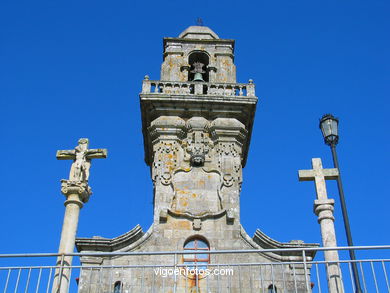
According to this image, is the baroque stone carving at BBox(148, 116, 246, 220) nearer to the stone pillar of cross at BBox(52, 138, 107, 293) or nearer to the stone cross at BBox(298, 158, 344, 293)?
the stone pillar of cross at BBox(52, 138, 107, 293)

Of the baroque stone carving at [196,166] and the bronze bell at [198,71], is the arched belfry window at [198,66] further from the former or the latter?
the baroque stone carving at [196,166]

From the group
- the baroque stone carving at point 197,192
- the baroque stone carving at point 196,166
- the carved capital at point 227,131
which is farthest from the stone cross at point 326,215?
the carved capital at point 227,131

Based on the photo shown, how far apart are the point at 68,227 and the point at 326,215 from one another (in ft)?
17.0

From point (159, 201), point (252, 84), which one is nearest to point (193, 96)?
point (252, 84)

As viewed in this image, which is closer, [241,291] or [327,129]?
[327,129]

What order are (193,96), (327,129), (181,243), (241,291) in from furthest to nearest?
(193,96)
(181,243)
(241,291)
(327,129)

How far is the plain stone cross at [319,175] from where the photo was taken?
37.7 feet

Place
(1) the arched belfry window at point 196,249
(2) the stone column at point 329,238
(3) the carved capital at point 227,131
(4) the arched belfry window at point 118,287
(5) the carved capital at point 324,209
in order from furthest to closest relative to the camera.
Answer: (3) the carved capital at point 227,131, (1) the arched belfry window at point 196,249, (4) the arched belfry window at point 118,287, (5) the carved capital at point 324,209, (2) the stone column at point 329,238

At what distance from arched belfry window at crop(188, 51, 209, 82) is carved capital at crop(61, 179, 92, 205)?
8864mm

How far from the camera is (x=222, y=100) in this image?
698 inches

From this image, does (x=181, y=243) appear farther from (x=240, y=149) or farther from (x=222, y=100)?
(x=222, y=100)

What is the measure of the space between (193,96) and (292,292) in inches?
279

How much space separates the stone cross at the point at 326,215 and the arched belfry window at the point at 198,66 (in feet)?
27.9

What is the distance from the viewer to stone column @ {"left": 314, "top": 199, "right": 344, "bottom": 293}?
32.4ft
